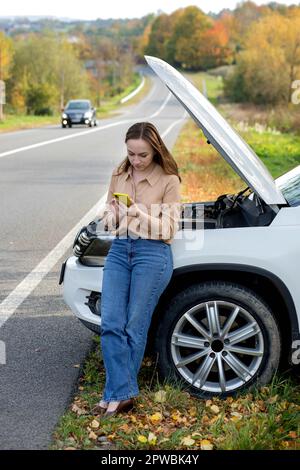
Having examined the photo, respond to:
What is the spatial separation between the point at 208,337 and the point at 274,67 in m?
65.3

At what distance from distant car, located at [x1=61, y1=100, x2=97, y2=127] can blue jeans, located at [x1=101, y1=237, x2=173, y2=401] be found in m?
35.2

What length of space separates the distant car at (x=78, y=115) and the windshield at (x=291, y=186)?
3436cm

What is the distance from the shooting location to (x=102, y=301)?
13.2ft

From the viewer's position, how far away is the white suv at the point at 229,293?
3965 mm

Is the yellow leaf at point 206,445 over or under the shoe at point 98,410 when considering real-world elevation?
over

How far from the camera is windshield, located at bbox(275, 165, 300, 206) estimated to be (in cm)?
426

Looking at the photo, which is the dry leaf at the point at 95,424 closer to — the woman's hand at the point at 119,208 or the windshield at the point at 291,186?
the woman's hand at the point at 119,208

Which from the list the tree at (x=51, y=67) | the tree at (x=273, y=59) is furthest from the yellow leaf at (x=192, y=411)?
the tree at (x=51, y=67)

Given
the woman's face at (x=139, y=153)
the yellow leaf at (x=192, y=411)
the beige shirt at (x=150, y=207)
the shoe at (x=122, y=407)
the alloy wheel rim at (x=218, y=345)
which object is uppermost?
the woman's face at (x=139, y=153)

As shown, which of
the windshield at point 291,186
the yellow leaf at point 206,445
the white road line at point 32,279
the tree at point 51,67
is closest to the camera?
the yellow leaf at point 206,445

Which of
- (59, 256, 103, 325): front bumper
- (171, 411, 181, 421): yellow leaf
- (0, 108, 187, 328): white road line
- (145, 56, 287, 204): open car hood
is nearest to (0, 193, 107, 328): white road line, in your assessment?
(0, 108, 187, 328): white road line

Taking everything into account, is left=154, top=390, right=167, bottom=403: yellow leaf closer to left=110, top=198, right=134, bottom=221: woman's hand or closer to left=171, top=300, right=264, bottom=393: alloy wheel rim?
left=171, top=300, right=264, bottom=393: alloy wheel rim
